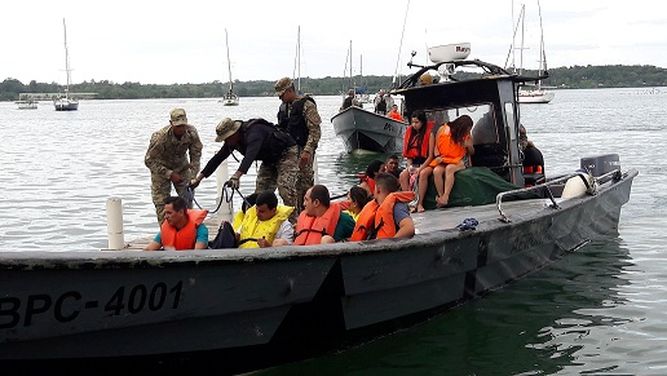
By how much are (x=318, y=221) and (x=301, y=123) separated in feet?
8.30

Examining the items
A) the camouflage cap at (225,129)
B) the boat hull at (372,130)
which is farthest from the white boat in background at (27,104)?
the camouflage cap at (225,129)

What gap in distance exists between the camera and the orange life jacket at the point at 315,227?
7.88 metres

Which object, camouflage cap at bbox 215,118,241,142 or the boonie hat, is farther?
the boonie hat

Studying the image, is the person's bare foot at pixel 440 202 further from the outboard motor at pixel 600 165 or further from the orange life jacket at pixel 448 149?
the outboard motor at pixel 600 165

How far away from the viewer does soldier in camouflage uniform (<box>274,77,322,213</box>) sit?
10.1 metres

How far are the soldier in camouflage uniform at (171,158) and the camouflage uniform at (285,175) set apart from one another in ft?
3.59

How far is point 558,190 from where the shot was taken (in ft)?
43.7

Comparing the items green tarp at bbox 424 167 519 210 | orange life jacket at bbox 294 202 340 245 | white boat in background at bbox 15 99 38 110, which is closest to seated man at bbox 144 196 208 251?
orange life jacket at bbox 294 202 340 245

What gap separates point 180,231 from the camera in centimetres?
766

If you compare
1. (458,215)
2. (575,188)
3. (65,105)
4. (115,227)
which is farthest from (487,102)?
(65,105)

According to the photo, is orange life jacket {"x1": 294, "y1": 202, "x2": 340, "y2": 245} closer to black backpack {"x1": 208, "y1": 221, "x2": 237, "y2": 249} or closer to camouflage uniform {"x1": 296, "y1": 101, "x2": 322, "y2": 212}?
black backpack {"x1": 208, "y1": 221, "x2": 237, "y2": 249}

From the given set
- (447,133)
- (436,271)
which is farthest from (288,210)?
(447,133)

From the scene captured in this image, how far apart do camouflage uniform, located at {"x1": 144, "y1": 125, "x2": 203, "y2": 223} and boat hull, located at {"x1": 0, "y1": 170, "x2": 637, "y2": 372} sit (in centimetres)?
304

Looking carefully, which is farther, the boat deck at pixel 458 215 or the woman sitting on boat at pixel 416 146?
the woman sitting on boat at pixel 416 146
